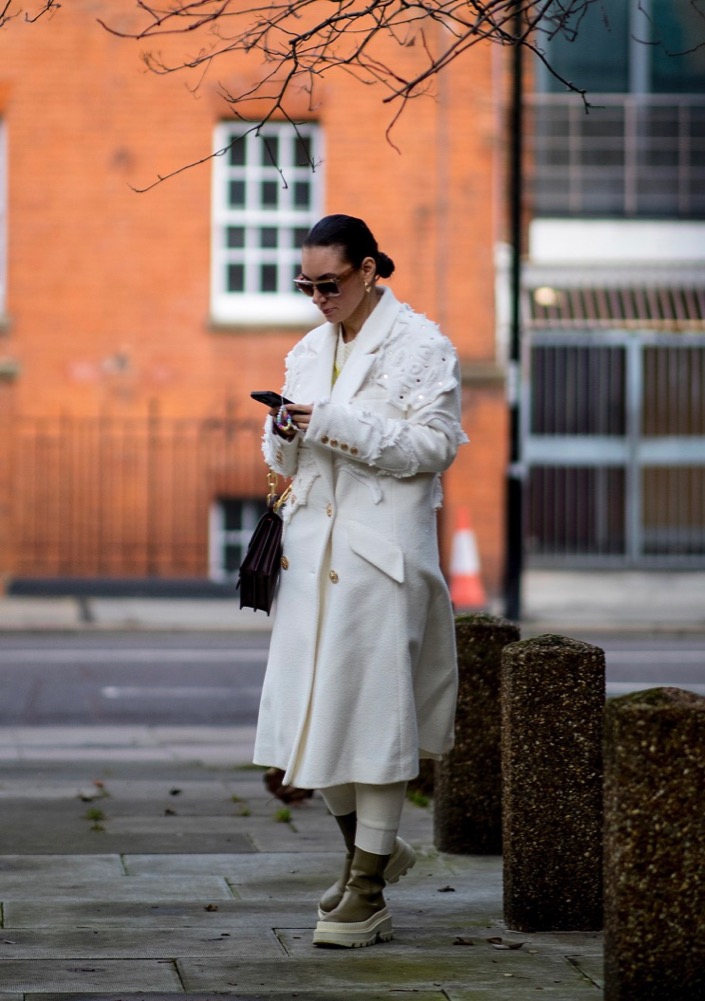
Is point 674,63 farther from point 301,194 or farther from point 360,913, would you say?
point 360,913

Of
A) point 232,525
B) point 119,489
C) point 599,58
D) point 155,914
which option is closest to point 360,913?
point 155,914

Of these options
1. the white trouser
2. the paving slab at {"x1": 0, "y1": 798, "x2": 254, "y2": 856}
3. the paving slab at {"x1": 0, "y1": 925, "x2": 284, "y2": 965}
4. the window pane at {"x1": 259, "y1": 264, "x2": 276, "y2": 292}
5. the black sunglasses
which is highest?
the window pane at {"x1": 259, "y1": 264, "x2": 276, "y2": 292}

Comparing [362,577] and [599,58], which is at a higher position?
[599,58]

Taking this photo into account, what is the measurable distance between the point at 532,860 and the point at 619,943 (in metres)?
1.12

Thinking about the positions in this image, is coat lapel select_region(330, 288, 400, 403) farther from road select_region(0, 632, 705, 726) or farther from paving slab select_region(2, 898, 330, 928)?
road select_region(0, 632, 705, 726)

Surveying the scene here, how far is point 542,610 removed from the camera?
1891 centimetres

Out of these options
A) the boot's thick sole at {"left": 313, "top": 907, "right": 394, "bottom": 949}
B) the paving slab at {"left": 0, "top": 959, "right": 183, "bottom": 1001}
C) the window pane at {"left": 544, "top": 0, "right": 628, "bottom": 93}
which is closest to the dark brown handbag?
the boot's thick sole at {"left": 313, "top": 907, "right": 394, "bottom": 949}

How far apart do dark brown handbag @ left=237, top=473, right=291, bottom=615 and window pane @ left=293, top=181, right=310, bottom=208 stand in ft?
53.1

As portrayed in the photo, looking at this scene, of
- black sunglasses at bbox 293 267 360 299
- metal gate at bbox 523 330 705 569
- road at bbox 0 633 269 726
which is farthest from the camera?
metal gate at bbox 523 330 705 569

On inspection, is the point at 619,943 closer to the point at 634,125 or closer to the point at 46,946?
the point at 46,946

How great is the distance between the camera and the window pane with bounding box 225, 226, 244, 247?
2098 centimetres

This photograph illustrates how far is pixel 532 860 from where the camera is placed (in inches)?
212

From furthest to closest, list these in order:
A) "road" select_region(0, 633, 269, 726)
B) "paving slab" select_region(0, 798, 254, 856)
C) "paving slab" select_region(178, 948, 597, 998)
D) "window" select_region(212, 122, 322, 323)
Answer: "window" select_region(212, 122, 322, 323)
"road" select_region(0, 633, 269, 726)
"paving slab" select_region(0, 798, 254, 856)
"paving slab" select_region(178, 948, 597, 998)

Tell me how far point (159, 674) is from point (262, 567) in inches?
336
